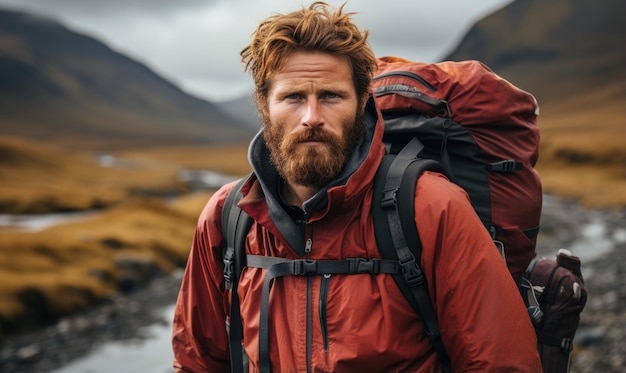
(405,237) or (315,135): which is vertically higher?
(315,135)

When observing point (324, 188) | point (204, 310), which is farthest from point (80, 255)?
point (324, 188)

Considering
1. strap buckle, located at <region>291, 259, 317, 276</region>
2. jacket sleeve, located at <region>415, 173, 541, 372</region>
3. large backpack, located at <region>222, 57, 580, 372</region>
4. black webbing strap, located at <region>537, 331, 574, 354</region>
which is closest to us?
jacket sleeve, located at <region>415, 173, 541, 372</region>

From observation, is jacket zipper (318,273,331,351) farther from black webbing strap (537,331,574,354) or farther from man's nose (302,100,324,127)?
black webbing strap (537,331,574,354)

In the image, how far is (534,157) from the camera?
402cm

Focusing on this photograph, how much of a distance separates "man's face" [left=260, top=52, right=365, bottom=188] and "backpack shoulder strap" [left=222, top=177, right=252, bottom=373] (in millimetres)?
439

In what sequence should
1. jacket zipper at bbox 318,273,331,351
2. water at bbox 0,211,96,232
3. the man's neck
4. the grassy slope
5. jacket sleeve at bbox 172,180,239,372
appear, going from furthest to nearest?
1. water at bbox 0,211,96,232
2. the grassy slope
3. jacket sleeve at bbox 172,180,239,372
4. the man's neck
5. jacket zipper at bbox 318,273,331,351

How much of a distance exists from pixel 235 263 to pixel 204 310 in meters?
0.52

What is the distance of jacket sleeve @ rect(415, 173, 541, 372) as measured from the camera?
115 inches

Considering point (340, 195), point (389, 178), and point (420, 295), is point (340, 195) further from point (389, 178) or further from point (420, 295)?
point (420, 295)

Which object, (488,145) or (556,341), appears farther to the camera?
(556,341)

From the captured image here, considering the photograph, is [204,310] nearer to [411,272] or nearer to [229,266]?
[229,266]

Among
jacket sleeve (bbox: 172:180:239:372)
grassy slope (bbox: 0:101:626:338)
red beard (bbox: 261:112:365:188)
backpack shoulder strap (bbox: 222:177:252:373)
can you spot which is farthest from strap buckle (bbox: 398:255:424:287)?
grassy slope (bbox: 0:101:626:338)

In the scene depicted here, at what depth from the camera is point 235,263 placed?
3609 millimetres

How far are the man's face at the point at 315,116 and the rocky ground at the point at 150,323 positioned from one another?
10.3 m
